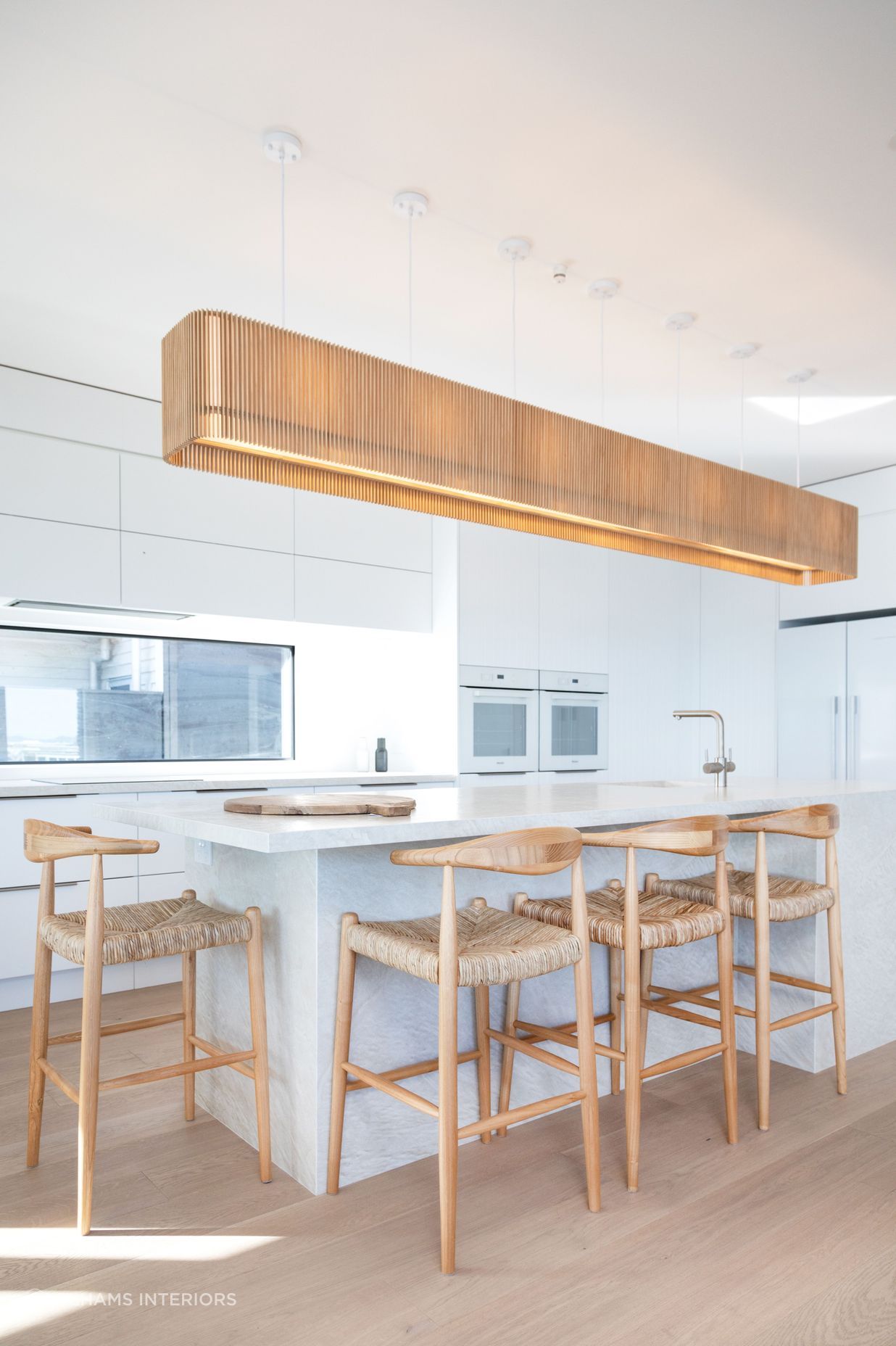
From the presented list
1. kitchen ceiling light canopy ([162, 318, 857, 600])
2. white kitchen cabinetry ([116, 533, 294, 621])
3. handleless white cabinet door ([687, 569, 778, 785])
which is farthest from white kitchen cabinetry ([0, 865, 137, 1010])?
handleless white cabinet door ([687, 569, 778, 785])

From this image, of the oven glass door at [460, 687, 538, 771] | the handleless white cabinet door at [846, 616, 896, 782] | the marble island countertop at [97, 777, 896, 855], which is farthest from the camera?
the handleless white cabinet door at [846, 616, 896, 782]

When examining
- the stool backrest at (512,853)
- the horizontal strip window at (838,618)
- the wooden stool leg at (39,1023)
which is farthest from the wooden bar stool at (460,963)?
the horizontal strip window at (838,618)

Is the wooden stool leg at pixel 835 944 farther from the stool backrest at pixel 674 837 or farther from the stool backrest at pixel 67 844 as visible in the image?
the stool backrest at pixel 67 844

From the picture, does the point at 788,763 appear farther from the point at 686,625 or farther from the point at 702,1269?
the point at 702,1269

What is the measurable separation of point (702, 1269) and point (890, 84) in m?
2.48

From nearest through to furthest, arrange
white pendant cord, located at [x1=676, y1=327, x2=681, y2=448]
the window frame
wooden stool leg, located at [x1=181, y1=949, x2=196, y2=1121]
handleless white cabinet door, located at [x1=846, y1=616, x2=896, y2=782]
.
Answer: wooden stool leg, located at [x1=181, y1=949, x2=196, y2=1121], white pendant cord, located at [x1=676, y1=327, x2=681, y2=448], the window frame, handleless white cabinet door, located at [x1=846, y1=616, x2=896, y2=782]

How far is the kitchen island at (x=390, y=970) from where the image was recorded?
200 centimetres

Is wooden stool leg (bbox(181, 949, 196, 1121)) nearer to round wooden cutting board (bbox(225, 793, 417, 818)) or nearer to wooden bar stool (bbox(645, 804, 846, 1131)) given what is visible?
round wooden cutting board (bbox(225, 793, 417, 818))

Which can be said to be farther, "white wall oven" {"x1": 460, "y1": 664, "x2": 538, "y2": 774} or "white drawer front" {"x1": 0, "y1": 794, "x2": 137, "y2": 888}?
"white wall oven" {"x1": 460, "y1": 664, "x2": 538, "y2": 774}

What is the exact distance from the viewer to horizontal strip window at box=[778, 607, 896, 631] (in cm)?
479

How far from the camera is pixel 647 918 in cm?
218

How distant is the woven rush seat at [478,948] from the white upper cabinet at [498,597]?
98.0 inches

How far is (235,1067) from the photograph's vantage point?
6.80 feet

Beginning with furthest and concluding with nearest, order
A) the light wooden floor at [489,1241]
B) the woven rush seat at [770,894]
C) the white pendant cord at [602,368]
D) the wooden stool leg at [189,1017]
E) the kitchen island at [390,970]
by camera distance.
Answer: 1. the white pendant cord at [602,368]
2. the woven rush seat at [770,894]
3. the wooden stool leg at [189,1017]
4. the kitchen island at [390,970]
5. the light wooden floor at [489,1241]
